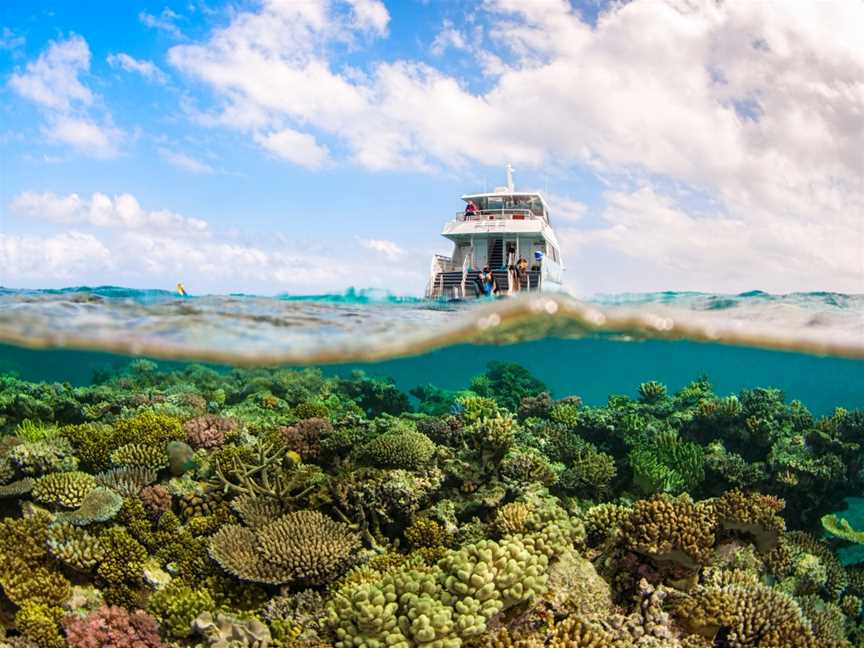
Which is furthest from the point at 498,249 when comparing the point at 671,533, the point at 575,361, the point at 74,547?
the point at 74,547

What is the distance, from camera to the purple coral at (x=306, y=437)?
31.2 feet

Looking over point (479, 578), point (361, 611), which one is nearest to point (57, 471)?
point (361, 611)

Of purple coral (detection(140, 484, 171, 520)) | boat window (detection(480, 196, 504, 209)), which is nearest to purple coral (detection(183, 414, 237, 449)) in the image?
purple coral (detection(140, 484, 171, 520))

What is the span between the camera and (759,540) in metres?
7.67

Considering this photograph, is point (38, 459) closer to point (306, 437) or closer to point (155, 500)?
point (155, 500)

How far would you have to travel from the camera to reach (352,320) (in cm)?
1427

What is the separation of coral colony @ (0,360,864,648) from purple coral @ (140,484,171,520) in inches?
0.8

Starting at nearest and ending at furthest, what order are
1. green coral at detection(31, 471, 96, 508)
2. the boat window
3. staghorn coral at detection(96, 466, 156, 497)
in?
green coral at detection(31, 471, 96, 508)
staghorn coral at detection(96, 466, 156, 497)
the boat window

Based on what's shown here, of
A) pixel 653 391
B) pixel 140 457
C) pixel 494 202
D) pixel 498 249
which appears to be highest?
pixel 494 202

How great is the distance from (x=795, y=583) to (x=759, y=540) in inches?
50.2

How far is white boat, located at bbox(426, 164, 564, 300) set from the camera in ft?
67.8

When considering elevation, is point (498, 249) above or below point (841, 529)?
above

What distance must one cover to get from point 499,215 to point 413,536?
60.7 feet

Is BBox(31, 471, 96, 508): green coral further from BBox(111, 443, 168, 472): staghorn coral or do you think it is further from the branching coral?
the branching coral
